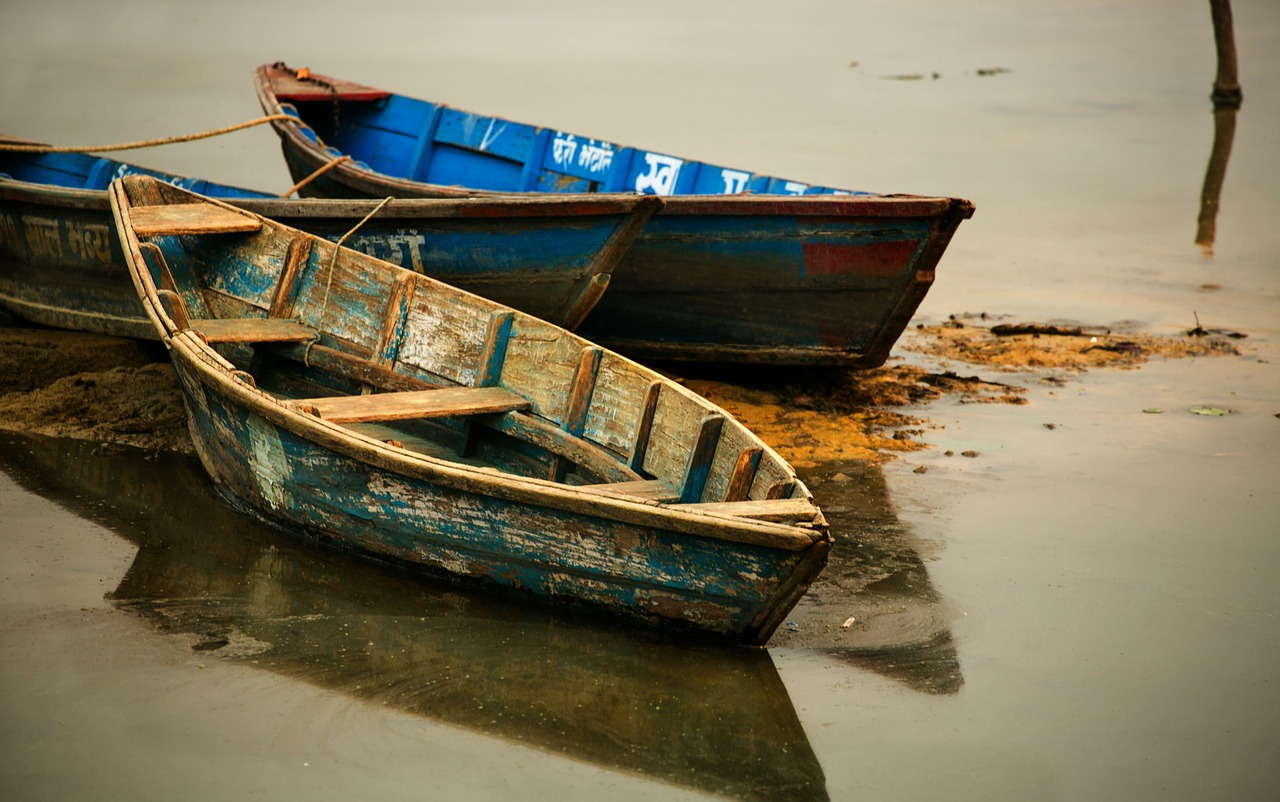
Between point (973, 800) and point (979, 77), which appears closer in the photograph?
point (973, 800)

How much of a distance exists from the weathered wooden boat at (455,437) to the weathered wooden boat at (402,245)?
1.10 ft

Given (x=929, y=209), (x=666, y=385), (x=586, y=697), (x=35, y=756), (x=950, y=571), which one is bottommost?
(x=35, y=756)

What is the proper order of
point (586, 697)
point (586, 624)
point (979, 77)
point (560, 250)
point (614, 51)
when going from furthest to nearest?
point (614, 51), point (979, 77), point (560, 250), point (586, 624), point (586, 697)

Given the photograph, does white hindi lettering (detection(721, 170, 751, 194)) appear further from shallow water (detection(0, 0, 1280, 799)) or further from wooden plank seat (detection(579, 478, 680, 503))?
wooden plank seat (detection(579, 478, 680, 503))

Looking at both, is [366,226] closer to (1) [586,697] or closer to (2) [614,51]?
(1) [586,697]

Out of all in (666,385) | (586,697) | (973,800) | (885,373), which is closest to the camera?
(973,800)

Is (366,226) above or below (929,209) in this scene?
below

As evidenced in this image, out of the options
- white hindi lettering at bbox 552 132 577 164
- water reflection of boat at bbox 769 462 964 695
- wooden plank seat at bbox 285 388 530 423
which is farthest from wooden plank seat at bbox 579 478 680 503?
white hindi lettering at bbox 552 132 577 164

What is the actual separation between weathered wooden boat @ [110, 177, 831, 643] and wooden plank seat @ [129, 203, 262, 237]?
0.01 m

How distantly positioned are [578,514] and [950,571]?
5.63 ft

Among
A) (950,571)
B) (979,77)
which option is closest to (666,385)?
(950,571)

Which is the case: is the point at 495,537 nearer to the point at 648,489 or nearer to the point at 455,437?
the point at 648,489

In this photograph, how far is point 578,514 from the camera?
13.2 feet

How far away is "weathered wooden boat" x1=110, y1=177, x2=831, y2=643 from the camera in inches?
157
